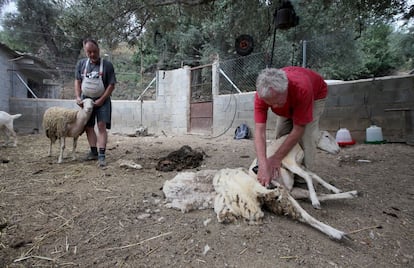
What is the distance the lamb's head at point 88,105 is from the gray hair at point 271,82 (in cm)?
269

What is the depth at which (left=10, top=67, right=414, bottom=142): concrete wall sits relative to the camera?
486 centimetres

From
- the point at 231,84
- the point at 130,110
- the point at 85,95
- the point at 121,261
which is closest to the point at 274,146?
the point at 121,261

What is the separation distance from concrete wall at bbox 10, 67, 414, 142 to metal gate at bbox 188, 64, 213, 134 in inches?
8.3

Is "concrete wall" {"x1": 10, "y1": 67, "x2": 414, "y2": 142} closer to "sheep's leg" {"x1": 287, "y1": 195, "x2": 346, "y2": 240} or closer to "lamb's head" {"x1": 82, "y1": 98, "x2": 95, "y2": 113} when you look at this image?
"sheep's leg" {"x1": 287, "y1": 195, "x2": 346, "y2": 240}

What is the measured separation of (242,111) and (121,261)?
644 cm

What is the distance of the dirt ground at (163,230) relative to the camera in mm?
1637

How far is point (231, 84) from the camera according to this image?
834cm

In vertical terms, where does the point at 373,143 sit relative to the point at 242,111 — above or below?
below

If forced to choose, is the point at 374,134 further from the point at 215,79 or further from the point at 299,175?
the point at 215,79

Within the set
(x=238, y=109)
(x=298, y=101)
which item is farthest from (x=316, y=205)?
(x=238, y=109)

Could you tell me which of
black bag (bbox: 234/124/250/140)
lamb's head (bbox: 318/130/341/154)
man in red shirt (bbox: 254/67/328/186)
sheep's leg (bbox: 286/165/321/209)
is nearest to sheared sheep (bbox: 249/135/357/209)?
sheep's leg (bbox: 286/165/321/209)

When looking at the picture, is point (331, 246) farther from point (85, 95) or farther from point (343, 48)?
point (343, 48)

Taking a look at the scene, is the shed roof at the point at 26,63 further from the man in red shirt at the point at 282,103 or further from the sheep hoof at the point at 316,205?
the sheep hoof at the point at 316,205

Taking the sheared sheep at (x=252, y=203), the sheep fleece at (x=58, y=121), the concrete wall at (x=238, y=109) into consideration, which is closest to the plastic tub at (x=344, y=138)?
the concrete wall at (x=238, y=109)
